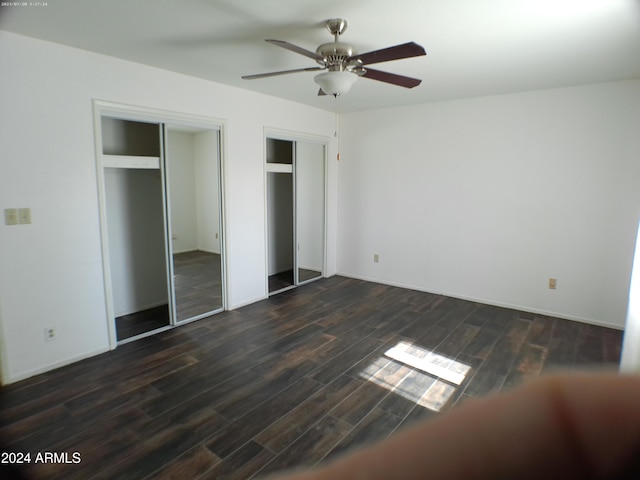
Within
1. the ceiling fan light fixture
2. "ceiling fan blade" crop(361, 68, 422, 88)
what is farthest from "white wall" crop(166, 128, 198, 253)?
"ceiling fan blade" crop(361, 68, 422, 88)

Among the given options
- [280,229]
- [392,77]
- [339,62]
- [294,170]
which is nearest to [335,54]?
[339,62]

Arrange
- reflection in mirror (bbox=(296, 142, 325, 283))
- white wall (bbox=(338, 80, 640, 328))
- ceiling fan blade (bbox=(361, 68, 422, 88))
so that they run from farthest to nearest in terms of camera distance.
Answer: reflection in mirror (bbox=(296, 142, 325, 283)) < white wall (bbox=(338, 80, 640, 328)) < ceiling fan blade (bbox=(361, 68, 422, 88))

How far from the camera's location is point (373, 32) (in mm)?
2447

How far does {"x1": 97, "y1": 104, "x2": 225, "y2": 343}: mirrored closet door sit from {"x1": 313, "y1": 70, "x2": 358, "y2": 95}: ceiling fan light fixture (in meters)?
1.74

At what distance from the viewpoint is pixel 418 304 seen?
14.7 feet

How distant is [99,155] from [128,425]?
6.87ft

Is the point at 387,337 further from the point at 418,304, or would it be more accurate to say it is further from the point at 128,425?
the point at 128,425

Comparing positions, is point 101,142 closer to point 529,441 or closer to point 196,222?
point 196,222

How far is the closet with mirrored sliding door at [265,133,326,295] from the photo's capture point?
4895mm

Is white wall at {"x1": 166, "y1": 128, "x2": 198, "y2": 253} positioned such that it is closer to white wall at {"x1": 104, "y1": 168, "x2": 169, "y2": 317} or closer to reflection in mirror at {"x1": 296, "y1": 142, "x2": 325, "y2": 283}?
white wall at {"x1": 104, "y1": 168, "x2": 169, "y2": 317}

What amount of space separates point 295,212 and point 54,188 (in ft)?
9.30

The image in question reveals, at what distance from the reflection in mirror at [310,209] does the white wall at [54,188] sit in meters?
1.98

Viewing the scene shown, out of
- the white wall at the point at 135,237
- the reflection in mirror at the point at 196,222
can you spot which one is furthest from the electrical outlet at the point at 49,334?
the reflection in mirror at the point at 196,222

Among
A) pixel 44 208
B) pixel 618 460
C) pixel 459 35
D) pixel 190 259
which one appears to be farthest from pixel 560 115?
pixel 44 208
